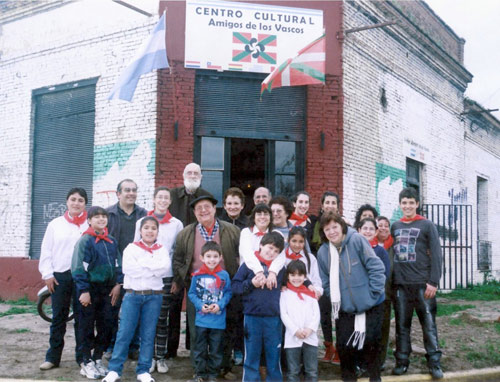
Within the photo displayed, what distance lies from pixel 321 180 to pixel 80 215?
16.3 feet

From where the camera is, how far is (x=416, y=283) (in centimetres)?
532

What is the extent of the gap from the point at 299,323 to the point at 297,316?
0.21 ft

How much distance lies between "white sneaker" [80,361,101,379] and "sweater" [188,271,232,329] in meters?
1.14

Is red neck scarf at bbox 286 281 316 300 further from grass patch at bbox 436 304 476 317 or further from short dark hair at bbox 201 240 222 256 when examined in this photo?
grass patch at bbox 436 304 476 317

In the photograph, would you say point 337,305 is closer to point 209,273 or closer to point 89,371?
point 209,273

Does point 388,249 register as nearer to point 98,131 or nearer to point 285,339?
point 285,339

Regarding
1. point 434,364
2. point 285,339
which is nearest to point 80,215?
point 285,339

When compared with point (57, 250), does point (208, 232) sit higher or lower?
higher

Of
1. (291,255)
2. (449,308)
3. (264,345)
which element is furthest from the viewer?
(449,308)

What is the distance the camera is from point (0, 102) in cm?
1109

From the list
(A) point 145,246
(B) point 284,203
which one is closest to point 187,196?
(A) point 145,246

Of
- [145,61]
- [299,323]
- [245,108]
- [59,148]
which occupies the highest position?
[145,61]

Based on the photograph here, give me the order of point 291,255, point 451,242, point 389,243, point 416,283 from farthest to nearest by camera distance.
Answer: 1. point 451,242
2. point 389,243
3. point 416,283
4. point 291,255

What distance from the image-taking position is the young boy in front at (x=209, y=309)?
185 inches
